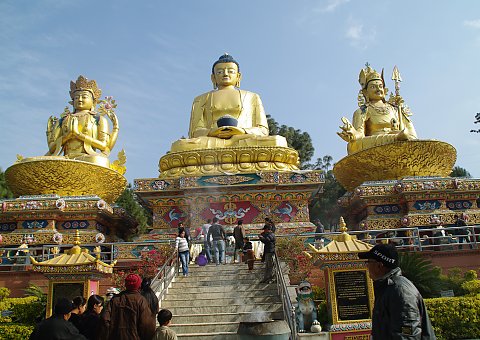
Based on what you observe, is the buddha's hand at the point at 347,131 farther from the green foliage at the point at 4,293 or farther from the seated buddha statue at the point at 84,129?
the green foliage at the point at 4,293

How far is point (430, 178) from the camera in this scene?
1406 centimetres

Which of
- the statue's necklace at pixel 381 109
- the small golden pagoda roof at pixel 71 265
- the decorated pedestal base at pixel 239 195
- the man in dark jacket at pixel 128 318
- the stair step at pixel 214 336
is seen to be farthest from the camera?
the statue's necklace at pixel 381 109

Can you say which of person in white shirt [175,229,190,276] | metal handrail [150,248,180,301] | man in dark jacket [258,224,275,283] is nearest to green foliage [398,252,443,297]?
man in dark jacket [258,224,275,283]

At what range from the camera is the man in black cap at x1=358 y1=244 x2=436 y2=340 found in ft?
9.11

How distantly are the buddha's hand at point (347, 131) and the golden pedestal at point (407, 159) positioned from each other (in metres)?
0.74

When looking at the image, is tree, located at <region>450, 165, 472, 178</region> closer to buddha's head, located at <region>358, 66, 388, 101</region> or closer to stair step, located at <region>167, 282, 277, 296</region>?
buddha's head, located at <region>358, 66, 388, 101</region>

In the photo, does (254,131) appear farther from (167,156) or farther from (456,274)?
(456,274)

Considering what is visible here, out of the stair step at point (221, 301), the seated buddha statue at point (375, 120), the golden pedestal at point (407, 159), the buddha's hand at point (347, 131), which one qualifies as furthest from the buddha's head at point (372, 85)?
the stair step at point (221, 301)

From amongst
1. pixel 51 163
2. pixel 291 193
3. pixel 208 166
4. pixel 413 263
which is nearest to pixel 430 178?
pixel 291 193

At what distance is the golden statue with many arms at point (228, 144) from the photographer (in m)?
15.5

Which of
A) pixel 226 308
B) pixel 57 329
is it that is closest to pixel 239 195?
pixel 226 308

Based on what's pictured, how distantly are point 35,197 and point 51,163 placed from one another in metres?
1.22

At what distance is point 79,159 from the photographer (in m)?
16.4

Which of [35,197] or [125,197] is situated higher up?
[125,197]
